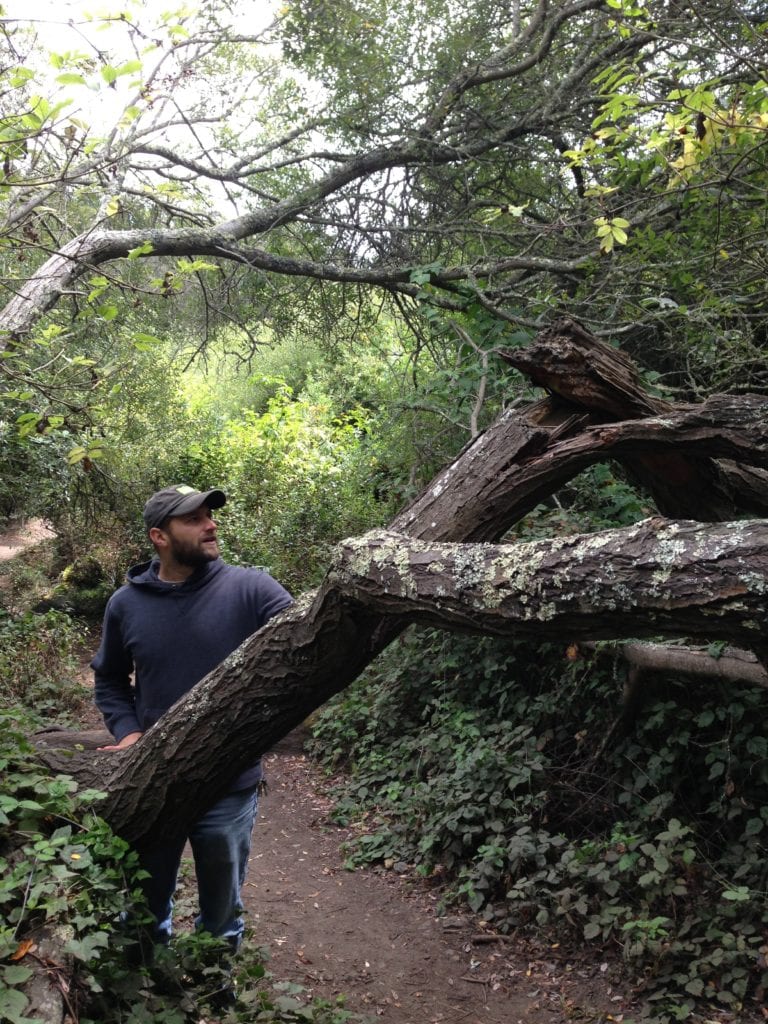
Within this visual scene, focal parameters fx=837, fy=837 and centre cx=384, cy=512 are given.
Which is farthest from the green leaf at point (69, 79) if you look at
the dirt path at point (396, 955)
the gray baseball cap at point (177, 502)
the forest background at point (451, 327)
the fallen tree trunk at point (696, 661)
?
the dirt path at point (396, 955)

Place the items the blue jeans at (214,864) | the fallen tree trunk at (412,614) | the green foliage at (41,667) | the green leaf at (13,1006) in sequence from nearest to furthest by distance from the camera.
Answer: the fallen tree trunk at (412,614) → the green leaf at (13,1006) → the blue jeans at (214,864) → the green foliage at (41,667)

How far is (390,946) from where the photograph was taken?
17.4 feet

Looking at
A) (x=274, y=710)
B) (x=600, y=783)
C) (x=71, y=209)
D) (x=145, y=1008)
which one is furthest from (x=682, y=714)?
(x=71, y=209)

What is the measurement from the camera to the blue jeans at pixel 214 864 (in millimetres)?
3303

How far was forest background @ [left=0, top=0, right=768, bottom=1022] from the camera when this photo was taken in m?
4.54

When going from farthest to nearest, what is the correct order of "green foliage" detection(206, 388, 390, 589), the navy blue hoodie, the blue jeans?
"green foliage" detection(206, 388, 390, 589), the navy blue hoodie, the blue jeans

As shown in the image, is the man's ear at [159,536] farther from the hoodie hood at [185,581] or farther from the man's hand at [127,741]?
the man's hand at [127,741]

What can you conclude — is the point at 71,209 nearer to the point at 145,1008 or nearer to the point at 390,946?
the point at 390,946

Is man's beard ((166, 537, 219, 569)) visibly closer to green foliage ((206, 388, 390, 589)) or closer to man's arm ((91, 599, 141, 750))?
man's arm ((91, 599, 141, 750))

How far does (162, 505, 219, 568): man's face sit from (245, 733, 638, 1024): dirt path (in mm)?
2673

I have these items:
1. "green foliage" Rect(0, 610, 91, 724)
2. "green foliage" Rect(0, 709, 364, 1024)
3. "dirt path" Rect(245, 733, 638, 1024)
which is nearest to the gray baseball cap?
"green foliage" Rect(0, 709, 364, 1024)

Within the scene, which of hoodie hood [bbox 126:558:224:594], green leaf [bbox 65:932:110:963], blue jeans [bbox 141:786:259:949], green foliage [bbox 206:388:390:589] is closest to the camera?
green leaf [bbox 65:932:110:963]

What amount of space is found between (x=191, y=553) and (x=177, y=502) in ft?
0.73

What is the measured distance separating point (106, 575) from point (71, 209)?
5.35 metres
